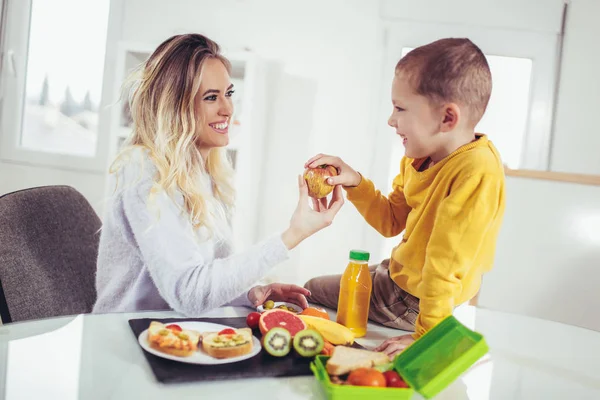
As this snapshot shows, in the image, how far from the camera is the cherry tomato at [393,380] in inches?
31.0

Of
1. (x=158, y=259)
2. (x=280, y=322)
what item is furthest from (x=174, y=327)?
(x=158, y=259)

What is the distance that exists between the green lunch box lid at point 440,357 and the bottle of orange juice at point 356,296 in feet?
0.85

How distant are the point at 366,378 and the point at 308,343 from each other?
6.9 inches

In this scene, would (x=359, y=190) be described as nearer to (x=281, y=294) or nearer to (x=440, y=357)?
(x=281, y=294)

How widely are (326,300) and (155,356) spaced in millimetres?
533

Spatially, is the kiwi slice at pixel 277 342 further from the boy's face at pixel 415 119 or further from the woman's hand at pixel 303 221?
the boy's face at pixel 415 119

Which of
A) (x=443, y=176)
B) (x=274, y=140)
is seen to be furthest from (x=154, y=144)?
(x=274, y=140)

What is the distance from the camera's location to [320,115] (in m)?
3.36

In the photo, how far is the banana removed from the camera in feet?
3.31

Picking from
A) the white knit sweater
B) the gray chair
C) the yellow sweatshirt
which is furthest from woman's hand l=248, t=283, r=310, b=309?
the gray chair

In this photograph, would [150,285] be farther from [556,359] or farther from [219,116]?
[556,359]

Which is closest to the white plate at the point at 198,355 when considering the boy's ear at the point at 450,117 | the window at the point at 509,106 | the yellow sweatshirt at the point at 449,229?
the yellow sweatshirt at the point at 449,229

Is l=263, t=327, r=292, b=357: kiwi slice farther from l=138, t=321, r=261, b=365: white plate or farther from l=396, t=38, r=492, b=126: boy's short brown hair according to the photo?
l=396, t=38, r=492, b=126: boy's short brown hair

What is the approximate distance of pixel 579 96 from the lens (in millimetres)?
3127
